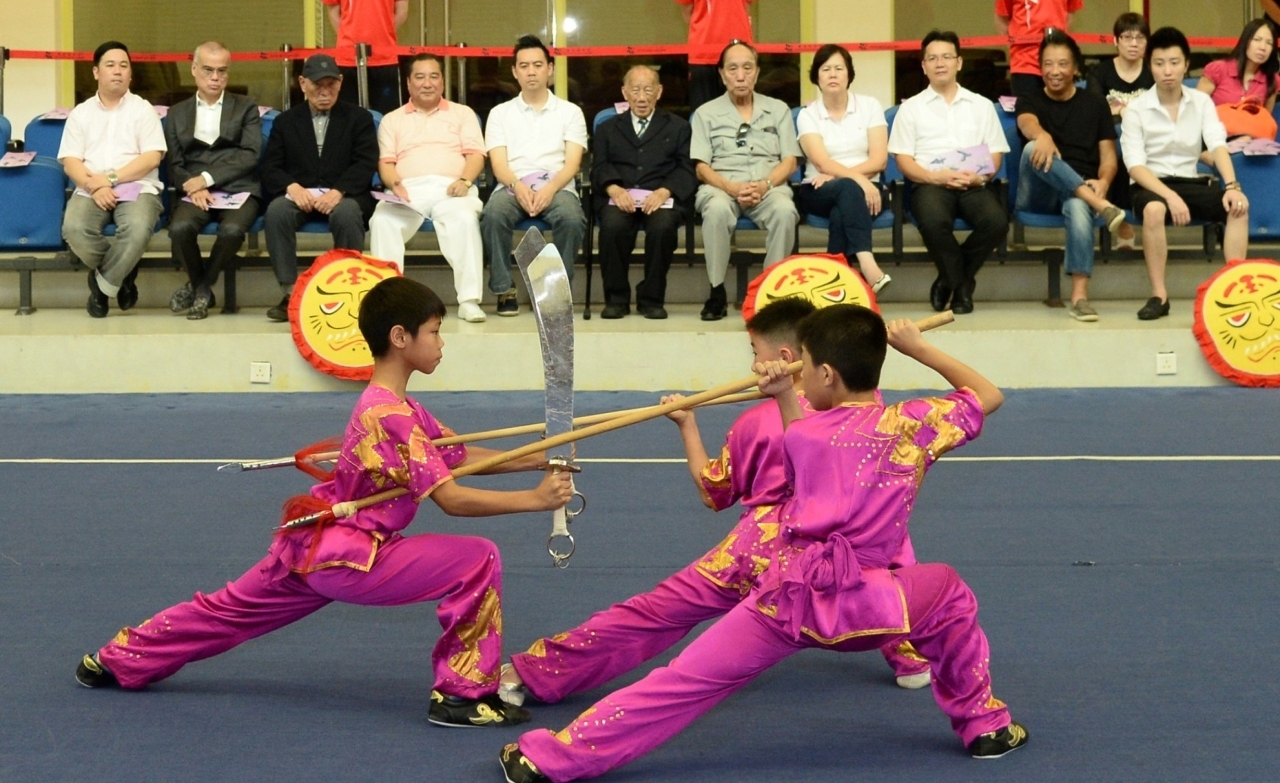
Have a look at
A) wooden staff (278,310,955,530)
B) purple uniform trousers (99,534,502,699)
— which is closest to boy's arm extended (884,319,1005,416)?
wooden staff (278,310,955,530)

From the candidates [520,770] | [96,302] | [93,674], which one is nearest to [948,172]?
[96,302]

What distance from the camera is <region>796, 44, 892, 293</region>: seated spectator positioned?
31.1ft

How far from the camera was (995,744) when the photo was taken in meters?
3.69

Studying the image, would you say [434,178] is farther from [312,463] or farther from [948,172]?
[312,463]

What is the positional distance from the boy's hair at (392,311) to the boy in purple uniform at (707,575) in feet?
2.16

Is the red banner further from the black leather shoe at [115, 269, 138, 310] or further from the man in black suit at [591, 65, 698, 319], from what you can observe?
the black leather shoe at [115, 269, 138, 310]

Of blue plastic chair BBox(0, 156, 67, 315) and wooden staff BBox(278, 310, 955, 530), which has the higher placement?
blue plastic chair BBox(0, 156, 67, 315)

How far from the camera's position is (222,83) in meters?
10.0

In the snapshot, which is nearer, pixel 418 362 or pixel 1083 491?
pixel 418 362

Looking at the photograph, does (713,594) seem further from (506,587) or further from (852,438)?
(506,587)

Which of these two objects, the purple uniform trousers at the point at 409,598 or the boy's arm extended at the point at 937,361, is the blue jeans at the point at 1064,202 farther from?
the purple uniform trousers at the point at 409,598

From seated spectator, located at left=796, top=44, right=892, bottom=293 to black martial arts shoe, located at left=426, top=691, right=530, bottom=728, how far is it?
5.92 metres

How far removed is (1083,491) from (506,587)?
102 inches

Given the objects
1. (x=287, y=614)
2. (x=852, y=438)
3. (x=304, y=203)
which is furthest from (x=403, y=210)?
(x=852, y=438)
